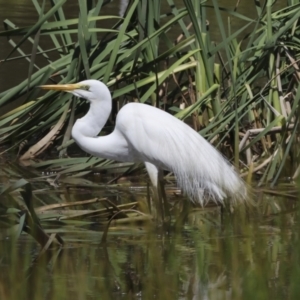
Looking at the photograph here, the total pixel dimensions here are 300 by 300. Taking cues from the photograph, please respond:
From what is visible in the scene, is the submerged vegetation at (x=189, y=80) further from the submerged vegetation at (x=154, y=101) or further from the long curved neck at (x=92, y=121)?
the long curved neck at (x=92, y=121)

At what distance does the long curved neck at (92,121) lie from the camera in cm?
500

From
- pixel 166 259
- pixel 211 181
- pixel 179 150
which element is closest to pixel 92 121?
pixel 179 150

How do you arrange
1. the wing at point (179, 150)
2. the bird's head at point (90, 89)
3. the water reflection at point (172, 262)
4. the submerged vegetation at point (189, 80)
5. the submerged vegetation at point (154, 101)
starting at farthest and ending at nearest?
the submerged vegetation at point (189, 80)
the submerged vegetation at point (154, 101)
the bird's head at point (90, 89)
the wing at point (179, 150)
the water reflection at point (172, 262)

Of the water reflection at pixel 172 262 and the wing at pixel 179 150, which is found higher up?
the wing at pixel 179 150

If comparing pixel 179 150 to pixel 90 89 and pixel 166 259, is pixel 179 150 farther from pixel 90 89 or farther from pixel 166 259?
pixel 166 259

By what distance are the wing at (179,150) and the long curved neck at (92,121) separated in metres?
0.09

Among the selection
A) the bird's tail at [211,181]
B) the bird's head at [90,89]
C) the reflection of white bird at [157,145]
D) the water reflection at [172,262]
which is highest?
the bird's head at [90,89]

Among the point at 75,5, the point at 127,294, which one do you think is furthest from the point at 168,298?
the point at 75,5

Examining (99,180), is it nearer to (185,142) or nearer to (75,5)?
(185,142)

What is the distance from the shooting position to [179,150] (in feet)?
15.9

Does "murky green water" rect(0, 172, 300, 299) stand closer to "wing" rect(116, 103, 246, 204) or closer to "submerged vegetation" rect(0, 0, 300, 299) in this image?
"submerged vegetation" rect(0, 0, 300, 299)

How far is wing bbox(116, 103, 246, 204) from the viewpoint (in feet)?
15.7

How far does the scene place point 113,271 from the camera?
390 centimetres

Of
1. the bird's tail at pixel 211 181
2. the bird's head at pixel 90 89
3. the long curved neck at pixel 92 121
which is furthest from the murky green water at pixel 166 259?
the bird's head at pixel 90 89
